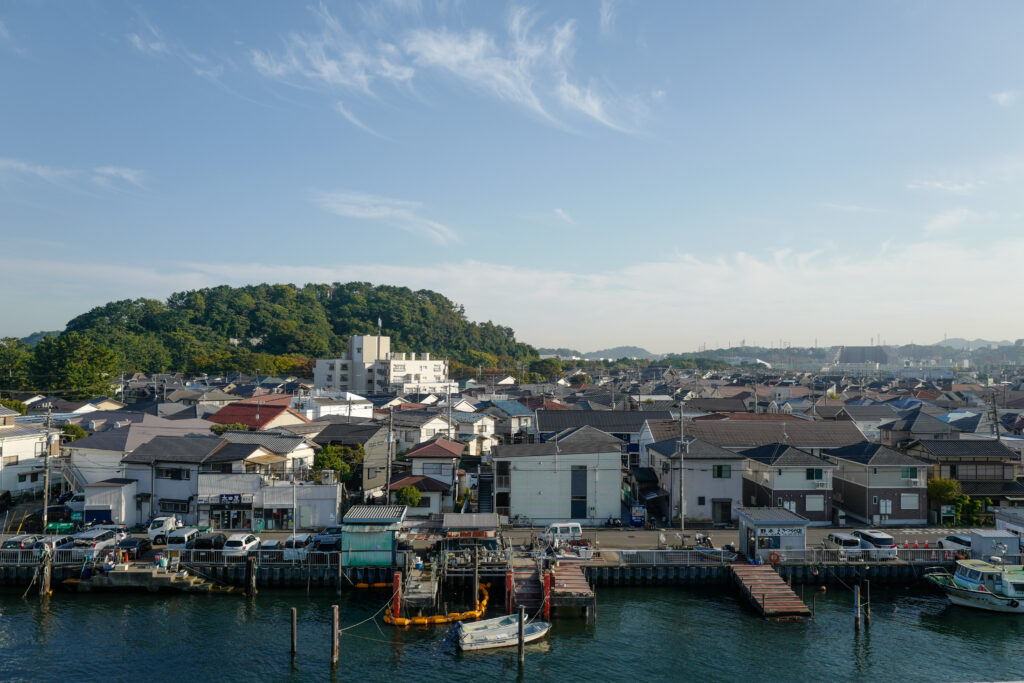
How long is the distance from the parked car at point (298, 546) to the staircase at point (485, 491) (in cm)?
736

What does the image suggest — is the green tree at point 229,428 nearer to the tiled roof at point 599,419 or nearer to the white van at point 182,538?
the white van at point 182,538

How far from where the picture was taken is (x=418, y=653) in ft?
55.8

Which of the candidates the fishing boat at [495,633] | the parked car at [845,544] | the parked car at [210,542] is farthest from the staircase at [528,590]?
the parked car at [845,544]

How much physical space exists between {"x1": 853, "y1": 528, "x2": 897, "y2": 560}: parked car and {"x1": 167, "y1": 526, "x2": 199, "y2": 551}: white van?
882 inches

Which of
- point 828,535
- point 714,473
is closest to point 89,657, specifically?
point 714,473

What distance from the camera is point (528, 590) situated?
19562mm

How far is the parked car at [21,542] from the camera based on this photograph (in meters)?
22.0

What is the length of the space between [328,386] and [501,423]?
130 feet

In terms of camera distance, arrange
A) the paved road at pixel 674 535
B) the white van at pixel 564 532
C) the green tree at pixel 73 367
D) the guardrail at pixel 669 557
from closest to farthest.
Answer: the guardrail at pixel 669 557 → the white van at pixel 564 532 → the paved road at pixel 674 535 → the green tree at pixel 73 367

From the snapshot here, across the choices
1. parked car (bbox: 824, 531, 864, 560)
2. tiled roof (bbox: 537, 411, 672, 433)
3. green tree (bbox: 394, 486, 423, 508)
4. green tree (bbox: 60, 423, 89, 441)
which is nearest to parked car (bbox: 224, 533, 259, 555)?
green tree (bbox: 394, 486, 423, 508)

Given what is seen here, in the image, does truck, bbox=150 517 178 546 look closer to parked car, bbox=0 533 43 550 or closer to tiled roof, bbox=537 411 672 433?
parked car, bbox=0 533 43 550

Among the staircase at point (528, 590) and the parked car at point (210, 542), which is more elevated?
the parked car at point (210, 542)

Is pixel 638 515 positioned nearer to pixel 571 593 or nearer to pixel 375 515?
pixel 571 593

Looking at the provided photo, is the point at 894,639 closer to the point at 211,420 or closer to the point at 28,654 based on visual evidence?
the point at 28,654
